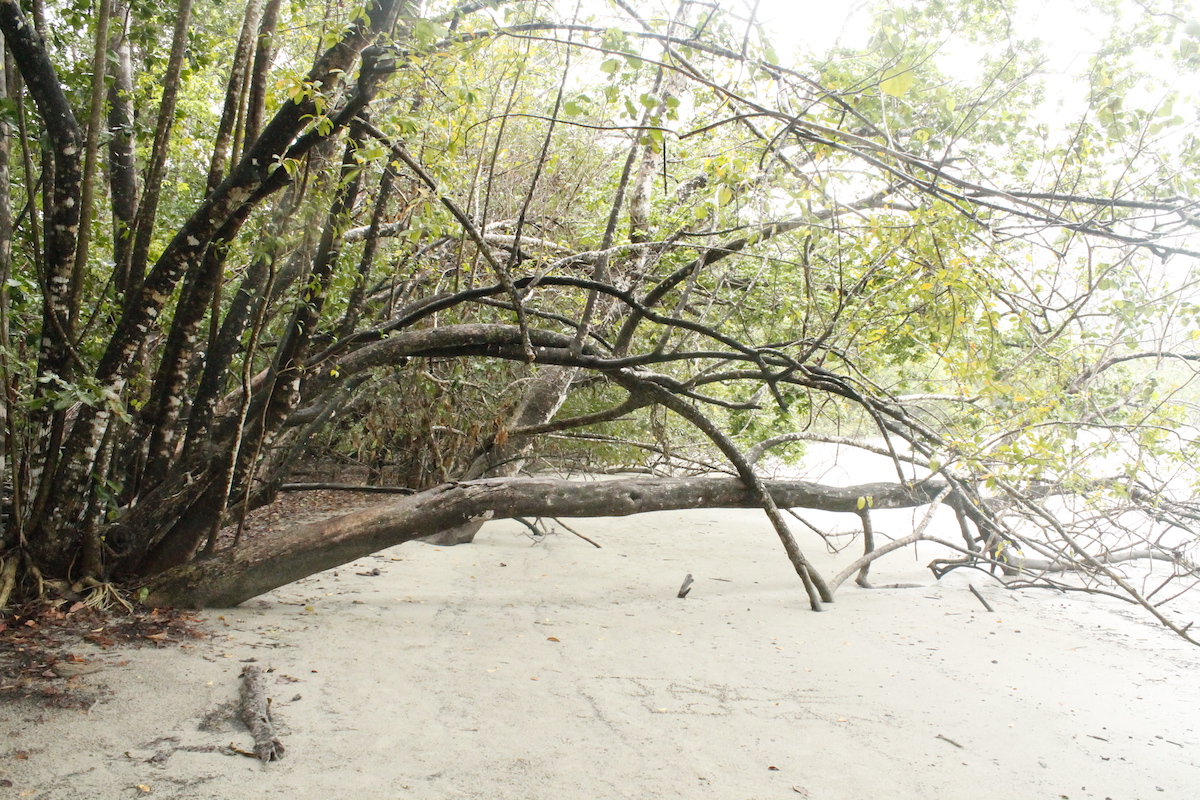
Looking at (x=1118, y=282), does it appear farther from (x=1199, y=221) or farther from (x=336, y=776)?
(x=336, y=776)

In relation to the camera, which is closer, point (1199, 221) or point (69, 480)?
point (1199, 221)

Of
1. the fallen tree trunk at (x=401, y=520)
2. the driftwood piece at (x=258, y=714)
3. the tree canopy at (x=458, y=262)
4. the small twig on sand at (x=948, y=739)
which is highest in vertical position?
the tree canopy at (x=458, y=262)

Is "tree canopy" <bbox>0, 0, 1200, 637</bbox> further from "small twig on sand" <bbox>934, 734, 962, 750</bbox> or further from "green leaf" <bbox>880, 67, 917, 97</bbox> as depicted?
"small twig on sand" <bbox>934, 734, 962, 750</bbox>

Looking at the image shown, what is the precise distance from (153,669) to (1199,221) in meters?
3.87

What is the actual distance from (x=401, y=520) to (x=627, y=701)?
63.7 inches

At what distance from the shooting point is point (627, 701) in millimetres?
3438

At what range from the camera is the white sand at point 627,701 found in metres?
2.62

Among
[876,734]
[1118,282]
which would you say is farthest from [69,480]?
[1118,282]

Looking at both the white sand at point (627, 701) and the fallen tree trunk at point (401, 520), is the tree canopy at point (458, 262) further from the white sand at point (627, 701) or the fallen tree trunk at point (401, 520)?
the white sand at point (627, 701)

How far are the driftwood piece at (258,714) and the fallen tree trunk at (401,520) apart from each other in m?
0.89

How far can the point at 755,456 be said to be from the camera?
6.20 m

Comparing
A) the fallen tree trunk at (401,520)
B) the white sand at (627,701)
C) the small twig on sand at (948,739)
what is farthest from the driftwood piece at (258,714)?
the small twig on sand at (948,739)

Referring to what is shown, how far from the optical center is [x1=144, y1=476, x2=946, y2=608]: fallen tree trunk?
4082mm

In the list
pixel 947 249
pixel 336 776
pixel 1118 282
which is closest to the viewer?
pixel 336 776
